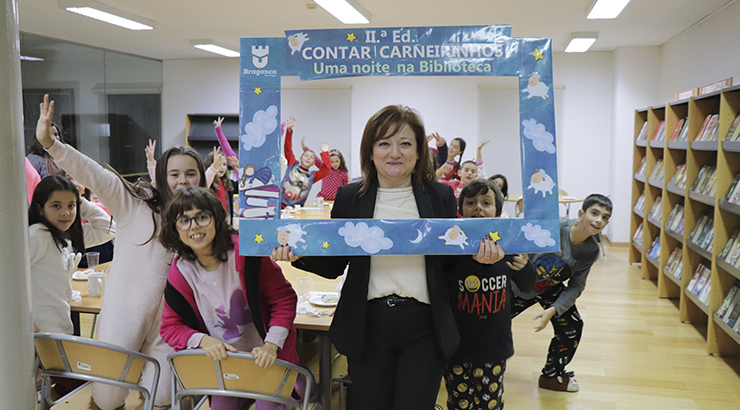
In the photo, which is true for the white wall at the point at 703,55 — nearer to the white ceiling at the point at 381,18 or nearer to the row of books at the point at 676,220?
the white ceiling at the point at 381,18

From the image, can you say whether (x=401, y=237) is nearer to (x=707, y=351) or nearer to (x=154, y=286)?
(x=154, y=286)

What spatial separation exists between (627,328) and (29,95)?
7251mm

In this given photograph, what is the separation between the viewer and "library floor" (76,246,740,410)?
320cm

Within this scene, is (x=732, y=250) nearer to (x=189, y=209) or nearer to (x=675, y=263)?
(x=675, y=263)

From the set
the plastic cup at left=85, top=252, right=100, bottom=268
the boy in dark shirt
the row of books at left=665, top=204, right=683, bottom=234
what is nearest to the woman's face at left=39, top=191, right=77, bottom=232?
the plastic cup at left=85, top=252, right=100, bottom=268

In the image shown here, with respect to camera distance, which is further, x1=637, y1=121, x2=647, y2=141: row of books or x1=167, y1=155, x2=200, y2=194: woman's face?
x1=637, y1=121, x2=647, y2=141: row of books

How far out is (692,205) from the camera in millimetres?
4594

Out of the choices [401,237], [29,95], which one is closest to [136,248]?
[401,237]

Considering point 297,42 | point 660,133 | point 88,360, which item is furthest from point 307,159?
point 660,133

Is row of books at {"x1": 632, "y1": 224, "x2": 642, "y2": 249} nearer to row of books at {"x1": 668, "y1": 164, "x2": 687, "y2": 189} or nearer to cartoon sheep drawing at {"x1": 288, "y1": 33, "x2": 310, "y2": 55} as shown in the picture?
row of books at {"x1": 668, "y1": 164, "x2": 687, "y2": 189}

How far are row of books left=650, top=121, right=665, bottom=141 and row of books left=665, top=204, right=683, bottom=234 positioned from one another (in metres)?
0.84

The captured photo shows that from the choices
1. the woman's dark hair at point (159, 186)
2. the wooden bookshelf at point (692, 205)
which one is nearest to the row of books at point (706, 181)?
the wooden bookshelf at point (692, 205)

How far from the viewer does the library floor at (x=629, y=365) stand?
3195mm

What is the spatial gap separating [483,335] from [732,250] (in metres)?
2.44
